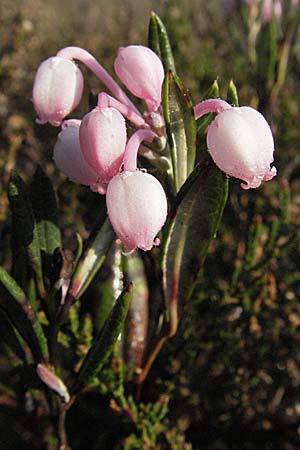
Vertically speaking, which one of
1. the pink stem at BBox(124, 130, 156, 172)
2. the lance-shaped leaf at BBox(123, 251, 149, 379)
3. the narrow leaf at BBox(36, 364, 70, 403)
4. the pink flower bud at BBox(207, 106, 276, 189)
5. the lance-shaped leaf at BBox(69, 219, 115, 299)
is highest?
the pink stem at BBox(124, 130, 156, 172)

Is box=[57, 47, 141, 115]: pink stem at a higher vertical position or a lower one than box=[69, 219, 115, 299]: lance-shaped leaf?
higher

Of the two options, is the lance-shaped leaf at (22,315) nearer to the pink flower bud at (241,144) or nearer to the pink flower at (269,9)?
the pink flower bud at (241,144)

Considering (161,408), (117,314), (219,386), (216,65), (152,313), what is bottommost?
(216,65)

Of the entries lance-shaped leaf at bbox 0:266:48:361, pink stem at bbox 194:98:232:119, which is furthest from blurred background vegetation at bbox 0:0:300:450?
pink stem at bbox 194:98:232:119

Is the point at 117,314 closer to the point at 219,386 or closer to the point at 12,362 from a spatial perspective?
the point at 12,362

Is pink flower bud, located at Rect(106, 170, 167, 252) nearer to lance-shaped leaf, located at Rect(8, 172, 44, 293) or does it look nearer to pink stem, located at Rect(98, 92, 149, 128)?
pink stem, located at Rect(98, 92, 149, 128)

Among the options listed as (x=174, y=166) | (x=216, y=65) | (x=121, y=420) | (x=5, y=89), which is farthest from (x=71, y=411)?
(x=216, y=65)

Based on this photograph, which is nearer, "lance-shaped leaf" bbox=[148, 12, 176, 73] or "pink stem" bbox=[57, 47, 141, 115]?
"pink stem" bbox=[57, 47, 141, 115]
